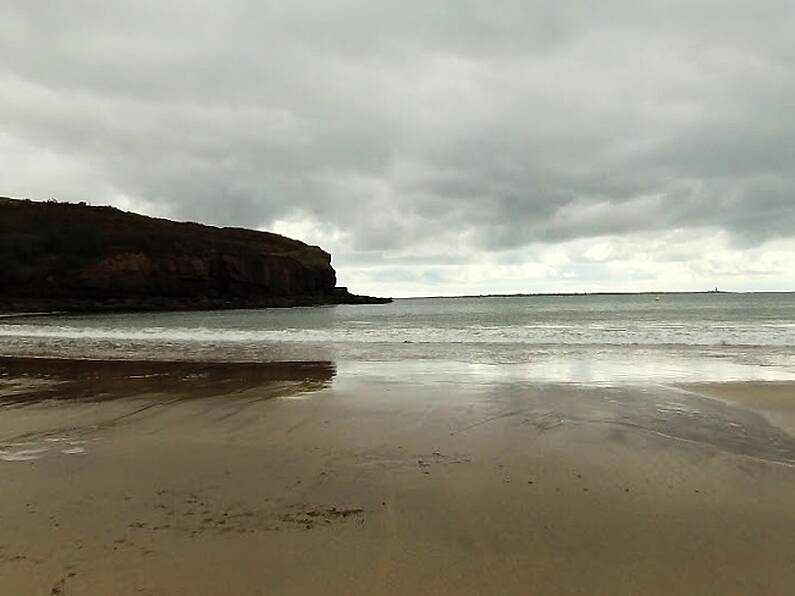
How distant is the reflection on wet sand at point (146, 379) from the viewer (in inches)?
445

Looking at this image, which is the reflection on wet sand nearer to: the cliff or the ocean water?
the ocean water

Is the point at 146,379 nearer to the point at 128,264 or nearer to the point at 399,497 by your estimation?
the point at 399,497

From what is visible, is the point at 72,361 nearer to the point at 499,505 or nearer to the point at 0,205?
the point at 499,505

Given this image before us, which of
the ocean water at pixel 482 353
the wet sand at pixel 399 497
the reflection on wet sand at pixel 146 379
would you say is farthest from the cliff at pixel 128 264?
the wet sand at pixel 399 497

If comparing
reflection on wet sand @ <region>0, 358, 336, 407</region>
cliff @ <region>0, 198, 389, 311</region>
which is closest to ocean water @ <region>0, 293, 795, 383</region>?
reflection on wet sand @ <region>0, 358, 336, 407</region>

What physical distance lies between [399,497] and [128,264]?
84509mm

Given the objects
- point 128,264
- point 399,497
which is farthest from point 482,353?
point 128,264

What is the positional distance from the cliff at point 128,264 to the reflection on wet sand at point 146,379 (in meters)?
56.4

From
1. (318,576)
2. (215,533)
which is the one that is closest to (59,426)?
(215,533)

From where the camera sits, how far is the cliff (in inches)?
2891

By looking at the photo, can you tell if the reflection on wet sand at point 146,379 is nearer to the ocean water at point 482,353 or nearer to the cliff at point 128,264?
the ocean water at point 482,353

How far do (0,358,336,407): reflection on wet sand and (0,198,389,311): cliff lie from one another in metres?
56.4

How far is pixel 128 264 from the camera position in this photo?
80562 mm

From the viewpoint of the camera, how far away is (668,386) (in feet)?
38.7
